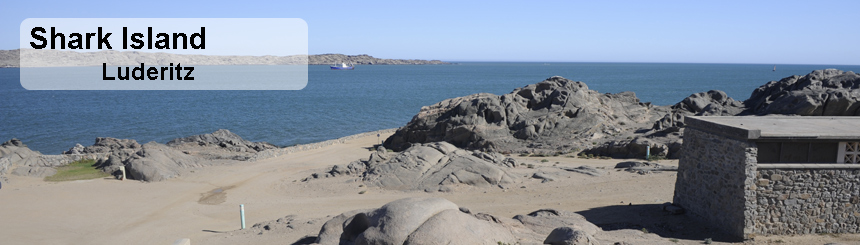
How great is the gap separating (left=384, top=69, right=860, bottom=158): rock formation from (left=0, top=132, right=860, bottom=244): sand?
5.36 metres

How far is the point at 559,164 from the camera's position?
1185 inches

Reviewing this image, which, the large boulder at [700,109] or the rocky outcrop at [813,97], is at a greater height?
the rocky outcrop at [813,97]

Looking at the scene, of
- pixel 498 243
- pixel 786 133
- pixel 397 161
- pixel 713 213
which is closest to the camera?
pixel 498 243

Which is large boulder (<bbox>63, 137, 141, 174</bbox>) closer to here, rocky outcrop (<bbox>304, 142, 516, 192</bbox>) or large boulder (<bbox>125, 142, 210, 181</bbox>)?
large boulder (<bbox>125, 142, 210, 181</bbox>)

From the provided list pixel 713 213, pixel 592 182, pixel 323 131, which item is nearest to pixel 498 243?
pixel 713 213

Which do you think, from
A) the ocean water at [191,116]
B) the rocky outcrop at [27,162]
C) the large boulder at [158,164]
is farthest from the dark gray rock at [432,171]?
the ocean water at [191,116]

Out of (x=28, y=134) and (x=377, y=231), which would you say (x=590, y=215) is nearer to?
(x=377, y=231)

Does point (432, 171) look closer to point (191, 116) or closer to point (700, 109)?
point (700, 109)

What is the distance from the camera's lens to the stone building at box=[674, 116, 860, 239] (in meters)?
16.4

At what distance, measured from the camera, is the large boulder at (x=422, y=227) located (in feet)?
37.8

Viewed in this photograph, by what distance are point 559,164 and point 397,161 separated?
849cm

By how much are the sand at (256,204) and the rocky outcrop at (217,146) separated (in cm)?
702

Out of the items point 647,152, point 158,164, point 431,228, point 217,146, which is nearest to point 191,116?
point 217,146

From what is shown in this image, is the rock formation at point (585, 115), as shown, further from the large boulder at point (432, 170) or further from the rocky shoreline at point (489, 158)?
the large boulder at point (432, 170)
